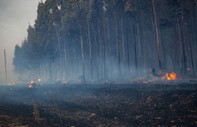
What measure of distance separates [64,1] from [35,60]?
3128cm

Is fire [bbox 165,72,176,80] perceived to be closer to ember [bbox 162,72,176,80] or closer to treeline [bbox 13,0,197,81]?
ember [bbox 162,72,176,80]

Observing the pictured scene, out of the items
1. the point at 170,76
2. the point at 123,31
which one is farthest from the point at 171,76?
the point at 123,31

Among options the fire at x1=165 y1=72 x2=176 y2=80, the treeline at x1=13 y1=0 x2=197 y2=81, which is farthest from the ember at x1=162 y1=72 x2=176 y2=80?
the treeline at x1=13 y1=0 x2=197 y2=81

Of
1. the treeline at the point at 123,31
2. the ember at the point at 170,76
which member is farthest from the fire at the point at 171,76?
the treeline at the point at 123,31

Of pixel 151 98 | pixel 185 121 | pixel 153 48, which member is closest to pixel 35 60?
pixel 153 48

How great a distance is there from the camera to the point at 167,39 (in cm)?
4216

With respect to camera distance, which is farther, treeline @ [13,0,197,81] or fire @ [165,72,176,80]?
treeline @ [13,0,197,81]

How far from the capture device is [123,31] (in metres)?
41.2

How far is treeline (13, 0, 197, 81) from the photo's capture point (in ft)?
99.2

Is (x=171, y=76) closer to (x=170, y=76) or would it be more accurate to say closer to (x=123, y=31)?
(x=170, y=76)

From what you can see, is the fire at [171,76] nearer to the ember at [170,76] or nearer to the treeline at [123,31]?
the ember at [170,76]

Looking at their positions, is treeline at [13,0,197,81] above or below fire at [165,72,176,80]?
above

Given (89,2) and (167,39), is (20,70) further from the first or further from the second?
(167,39)

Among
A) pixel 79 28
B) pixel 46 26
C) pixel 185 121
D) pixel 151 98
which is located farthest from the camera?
pixel 46 26
